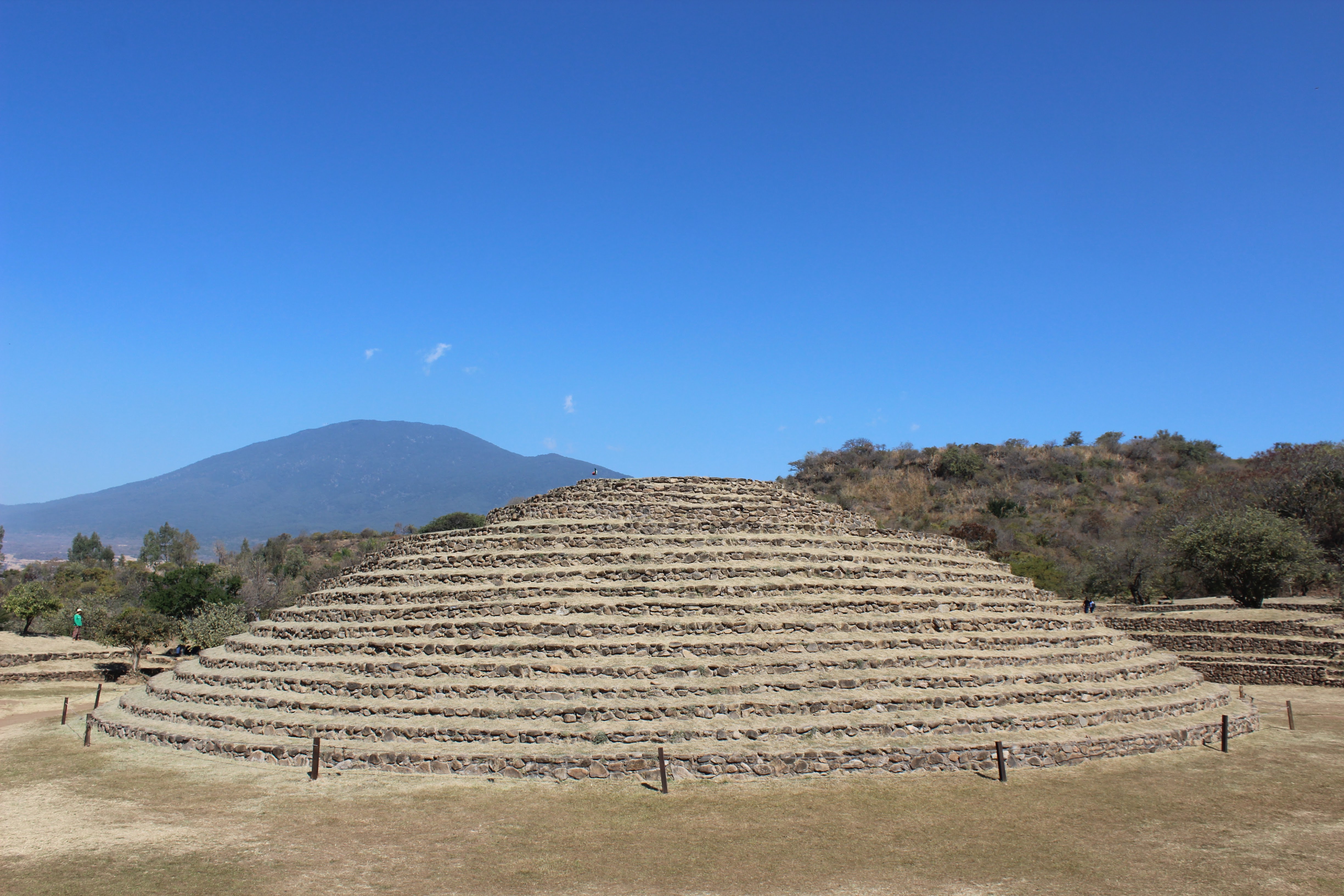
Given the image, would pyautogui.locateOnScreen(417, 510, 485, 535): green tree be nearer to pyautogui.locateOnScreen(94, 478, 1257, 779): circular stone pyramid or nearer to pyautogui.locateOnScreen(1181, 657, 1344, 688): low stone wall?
pyautogui.locateOnScreen(94, 478, 1257, 779): circular stone pyramid

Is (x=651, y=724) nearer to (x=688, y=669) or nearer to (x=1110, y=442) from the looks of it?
(x=688, y=669)

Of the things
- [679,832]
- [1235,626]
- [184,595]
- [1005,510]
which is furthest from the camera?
[1005,510]

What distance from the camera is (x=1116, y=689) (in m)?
16.1

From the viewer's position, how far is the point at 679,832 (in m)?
10.5

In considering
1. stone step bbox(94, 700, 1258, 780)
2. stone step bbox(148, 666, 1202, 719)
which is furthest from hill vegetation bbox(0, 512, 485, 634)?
stone step bbox(94, 700, 1258, 780)

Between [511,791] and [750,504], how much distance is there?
10.4 meters

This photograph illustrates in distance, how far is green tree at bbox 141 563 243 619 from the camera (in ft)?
116

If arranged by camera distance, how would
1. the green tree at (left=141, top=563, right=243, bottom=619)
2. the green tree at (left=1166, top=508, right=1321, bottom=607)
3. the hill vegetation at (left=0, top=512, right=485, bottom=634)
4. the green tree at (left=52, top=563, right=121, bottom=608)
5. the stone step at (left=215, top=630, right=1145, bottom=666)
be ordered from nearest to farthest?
the stone step at (left=215, top=630, right=1145, bottom=666)
the hill vegetation at (left=0, top=512, right=485, bottom=634)
the green tree at (left=1166, top=508, right=1321, bottom=607)
the green tree at (left=141, top=563, right=243, bottom=619)
the green tree at (left=52, top=563, right=121, bottom=608)

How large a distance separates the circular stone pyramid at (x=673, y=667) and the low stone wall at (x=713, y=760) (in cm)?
3

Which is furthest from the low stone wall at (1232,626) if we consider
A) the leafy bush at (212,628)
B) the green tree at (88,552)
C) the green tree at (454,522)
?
the green tree at (88,552)

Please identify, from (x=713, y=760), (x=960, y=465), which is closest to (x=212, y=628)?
(x=713, y=760)

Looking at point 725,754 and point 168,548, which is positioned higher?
point 168,548

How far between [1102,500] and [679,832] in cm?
6022

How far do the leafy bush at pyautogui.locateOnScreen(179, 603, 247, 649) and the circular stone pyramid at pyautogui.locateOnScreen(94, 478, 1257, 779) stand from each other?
11009 mm
